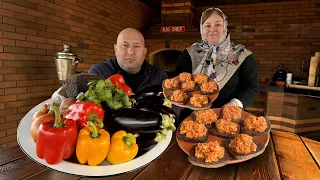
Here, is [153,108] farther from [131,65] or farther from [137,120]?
[131,65]

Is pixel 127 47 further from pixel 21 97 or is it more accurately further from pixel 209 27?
pixel 21 97

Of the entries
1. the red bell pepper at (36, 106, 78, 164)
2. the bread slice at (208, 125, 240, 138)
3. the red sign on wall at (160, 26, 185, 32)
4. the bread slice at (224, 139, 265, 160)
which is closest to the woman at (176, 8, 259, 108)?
the bread slice at (208, 125, 240, 138)

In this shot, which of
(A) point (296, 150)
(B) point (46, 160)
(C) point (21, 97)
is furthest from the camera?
(C) point (21, 97)

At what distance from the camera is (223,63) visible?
192 cm

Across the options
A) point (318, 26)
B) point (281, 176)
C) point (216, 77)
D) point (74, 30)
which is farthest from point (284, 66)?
point (281, 176)

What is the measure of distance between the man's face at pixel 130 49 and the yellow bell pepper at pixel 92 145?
1.25m

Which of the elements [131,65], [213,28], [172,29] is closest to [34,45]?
[131,65]

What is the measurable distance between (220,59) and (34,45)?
2911mm

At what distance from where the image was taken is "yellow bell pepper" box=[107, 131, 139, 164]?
869 mm

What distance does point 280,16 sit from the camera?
575 centimetres

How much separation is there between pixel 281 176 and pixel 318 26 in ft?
20.1

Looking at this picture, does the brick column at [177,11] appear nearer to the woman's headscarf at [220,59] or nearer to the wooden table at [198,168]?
the woman's headscarf at [220,59]

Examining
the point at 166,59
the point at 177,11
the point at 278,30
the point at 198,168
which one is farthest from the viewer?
the point at 166,59

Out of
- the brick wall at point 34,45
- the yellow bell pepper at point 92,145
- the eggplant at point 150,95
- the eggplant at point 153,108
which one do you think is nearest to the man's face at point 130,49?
the eggplant at point 150,95
